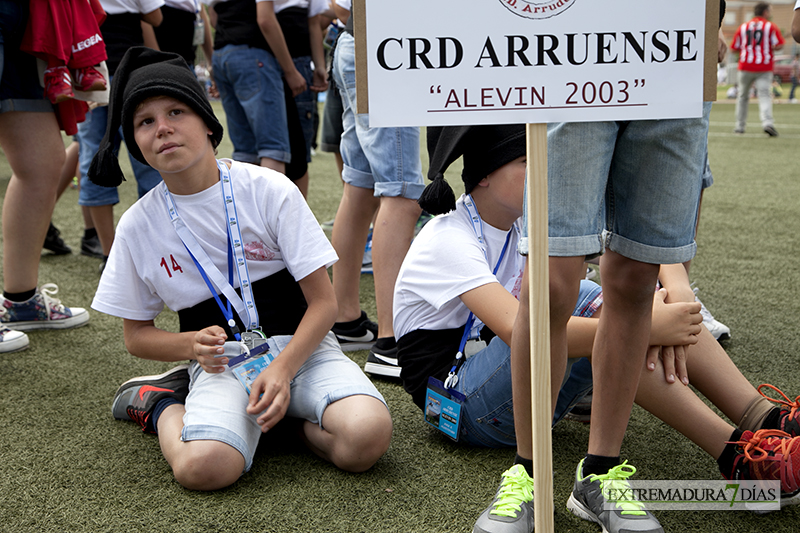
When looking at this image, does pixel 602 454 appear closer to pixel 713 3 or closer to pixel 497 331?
pixel 497 331

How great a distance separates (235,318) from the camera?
1.87 meters

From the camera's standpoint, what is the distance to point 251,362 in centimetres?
181

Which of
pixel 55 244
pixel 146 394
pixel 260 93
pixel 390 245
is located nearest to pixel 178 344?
pixel 146 394

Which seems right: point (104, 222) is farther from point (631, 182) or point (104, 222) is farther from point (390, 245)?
point (631, 182)

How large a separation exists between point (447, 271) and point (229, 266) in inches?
21.6

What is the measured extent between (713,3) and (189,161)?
118 centimetres

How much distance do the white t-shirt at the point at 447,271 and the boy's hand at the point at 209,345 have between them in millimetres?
488

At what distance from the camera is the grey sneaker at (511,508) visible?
140 cm

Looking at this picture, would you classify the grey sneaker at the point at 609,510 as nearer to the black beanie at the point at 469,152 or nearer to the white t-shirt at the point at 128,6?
the black beanie at the point at 469,152

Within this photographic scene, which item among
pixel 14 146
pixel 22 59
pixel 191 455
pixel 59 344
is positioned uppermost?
pixel 22 59

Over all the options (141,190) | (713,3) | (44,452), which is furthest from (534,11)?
(141,190)

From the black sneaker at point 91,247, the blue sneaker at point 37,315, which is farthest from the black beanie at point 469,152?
the black sneaker at point 91,247

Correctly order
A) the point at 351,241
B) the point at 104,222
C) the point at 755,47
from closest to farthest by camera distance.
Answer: the point at 351,241, the point at 104,222, the point at 755,47

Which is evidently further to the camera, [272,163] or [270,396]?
[272,163]
